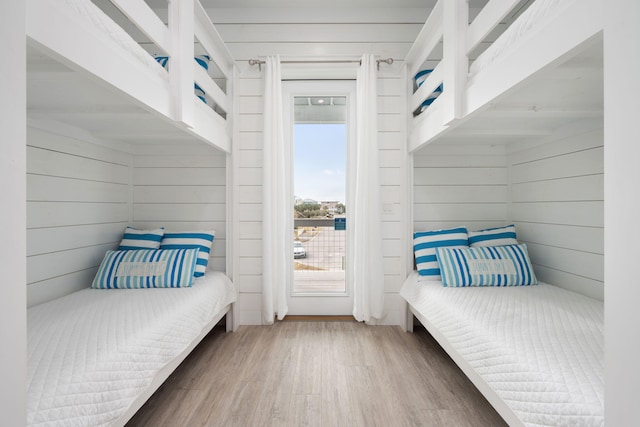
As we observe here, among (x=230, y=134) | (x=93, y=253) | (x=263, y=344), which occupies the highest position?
(x=230, y=134)

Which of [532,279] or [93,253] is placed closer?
[532,279]

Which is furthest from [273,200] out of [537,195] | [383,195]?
[537,195]

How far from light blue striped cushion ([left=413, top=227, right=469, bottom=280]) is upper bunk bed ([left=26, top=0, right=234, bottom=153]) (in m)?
1.70

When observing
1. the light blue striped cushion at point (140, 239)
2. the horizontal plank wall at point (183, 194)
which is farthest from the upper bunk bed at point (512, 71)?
the light blue striped cushion at point (140, 239)

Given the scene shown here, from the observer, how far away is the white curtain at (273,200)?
8.21 feet

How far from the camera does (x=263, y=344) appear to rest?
7.34 feet

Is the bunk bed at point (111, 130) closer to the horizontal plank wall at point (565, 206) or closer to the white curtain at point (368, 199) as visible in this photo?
the white curtain at point (368, 199)

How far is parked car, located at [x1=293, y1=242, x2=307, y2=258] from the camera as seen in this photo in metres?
2.82

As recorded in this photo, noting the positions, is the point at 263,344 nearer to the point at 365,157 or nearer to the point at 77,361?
the point at 77,361

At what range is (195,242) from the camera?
239 centimetres

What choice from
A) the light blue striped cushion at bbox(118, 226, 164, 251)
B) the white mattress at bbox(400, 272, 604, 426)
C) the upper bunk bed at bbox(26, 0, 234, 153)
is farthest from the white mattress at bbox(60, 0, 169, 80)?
the white mattress at bbox(400, 272, 604, 426)

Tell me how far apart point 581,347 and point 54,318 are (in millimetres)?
2269

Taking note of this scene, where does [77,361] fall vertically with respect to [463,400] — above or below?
above

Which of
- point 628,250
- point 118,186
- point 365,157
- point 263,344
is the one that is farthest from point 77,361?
point 365,157
